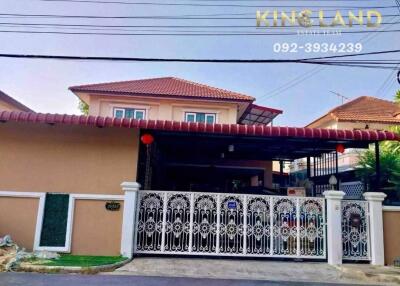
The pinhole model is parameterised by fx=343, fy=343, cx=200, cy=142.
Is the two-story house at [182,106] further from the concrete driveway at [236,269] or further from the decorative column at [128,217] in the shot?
the concrete driveway at [236,269]

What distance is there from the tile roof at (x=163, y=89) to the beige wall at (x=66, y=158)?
28.0ft

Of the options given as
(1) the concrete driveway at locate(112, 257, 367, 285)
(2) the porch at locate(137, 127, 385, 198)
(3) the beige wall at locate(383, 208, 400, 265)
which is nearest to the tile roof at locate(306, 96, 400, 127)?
(2) the porch at locate(137, 127, 385, 198)

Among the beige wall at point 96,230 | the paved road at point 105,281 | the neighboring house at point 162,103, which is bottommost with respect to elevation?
the paved road at point 105,281

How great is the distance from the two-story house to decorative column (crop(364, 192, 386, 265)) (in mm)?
7865

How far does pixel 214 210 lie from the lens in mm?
8227

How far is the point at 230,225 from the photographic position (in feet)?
26.6

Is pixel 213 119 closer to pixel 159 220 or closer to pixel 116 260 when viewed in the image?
pixel 159 220

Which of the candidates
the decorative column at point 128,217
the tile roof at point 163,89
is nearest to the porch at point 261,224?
the decorative column at point 128,217

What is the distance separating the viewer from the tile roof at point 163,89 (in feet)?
55.2

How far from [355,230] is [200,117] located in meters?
10.7

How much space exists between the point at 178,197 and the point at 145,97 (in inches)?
385

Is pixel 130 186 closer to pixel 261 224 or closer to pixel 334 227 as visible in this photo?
pixel 261 224

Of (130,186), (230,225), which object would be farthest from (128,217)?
(230,225)

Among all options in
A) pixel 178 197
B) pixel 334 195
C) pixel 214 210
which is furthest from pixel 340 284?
pixel 178 197
